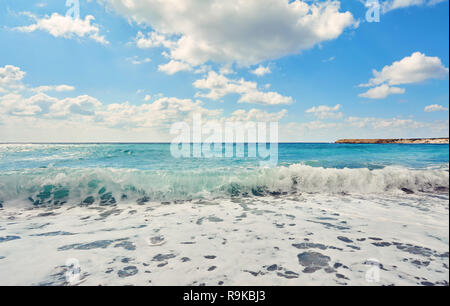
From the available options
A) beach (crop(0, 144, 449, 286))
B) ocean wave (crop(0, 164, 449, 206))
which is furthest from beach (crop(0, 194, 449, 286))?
ocean wave (crop(0, 164, 449, 206))

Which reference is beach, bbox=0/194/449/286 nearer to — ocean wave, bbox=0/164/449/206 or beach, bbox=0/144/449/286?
beach, bbox=0/144/449/286

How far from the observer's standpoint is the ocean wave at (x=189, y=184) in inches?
303

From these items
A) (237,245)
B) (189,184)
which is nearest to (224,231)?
(237,245)

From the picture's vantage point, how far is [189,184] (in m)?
9.06

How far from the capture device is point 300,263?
2.97m

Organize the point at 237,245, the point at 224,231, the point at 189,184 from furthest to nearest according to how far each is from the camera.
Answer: the point at 189,184
the point at 224,231
the point at 237,245

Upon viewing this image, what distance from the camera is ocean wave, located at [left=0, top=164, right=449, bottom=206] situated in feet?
25.2

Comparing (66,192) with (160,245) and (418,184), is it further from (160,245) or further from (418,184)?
(418,184)

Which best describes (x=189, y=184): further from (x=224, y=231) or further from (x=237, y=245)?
(x=237, y=245)

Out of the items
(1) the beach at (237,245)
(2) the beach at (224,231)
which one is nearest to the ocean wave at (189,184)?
(2) the beach at (224,231)

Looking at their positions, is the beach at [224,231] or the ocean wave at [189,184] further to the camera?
the ocean wave at [189,184]

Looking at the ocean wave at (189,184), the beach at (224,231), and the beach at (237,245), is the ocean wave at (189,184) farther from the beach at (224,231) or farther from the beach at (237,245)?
the beach at (237,245)

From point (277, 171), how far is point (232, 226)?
584 centimetres
